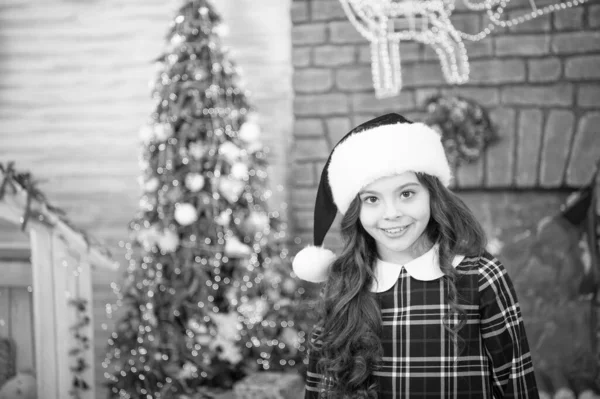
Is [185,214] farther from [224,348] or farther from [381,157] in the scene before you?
[381,157]

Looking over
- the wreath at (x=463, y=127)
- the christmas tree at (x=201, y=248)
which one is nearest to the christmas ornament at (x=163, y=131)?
the christmas tree at (x=201, y=248)

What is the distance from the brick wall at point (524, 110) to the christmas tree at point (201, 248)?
0.48 meters

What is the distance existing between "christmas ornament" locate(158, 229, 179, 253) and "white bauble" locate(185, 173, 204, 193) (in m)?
0.21

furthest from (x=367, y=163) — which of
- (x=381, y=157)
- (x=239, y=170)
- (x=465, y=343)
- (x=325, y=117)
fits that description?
(x=325, y=117)

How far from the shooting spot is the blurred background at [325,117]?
2.86 metres

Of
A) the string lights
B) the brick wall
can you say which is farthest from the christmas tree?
the string lights

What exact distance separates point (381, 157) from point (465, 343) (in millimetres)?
441

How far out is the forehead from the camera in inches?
58.1

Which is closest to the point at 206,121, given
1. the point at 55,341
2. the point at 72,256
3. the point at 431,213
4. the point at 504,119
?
the point at 72,256

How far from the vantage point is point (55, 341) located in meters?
2.48

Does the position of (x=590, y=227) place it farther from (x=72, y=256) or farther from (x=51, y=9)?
(x=51, y=9)

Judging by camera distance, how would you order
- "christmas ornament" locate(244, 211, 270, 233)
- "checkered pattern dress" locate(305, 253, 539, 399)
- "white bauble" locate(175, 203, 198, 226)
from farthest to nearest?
"christmas ornament" locate(244, 211, 270, 233)
"white bauble" locate(175, 203, 198, 226)
"checkered pattern dress" locate(305, 253, 539, 399)

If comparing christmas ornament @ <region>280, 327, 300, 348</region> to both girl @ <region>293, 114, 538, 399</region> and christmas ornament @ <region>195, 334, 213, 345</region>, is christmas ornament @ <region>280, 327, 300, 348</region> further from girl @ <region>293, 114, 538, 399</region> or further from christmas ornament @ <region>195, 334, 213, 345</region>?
girl @ <region>293, 114, 538, 399</region>

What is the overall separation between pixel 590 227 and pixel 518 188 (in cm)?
35
